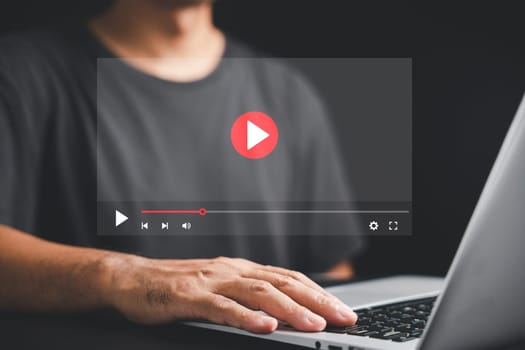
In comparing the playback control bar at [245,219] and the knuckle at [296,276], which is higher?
the playback control bar at [245,219]

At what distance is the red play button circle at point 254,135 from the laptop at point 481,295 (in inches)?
25.1

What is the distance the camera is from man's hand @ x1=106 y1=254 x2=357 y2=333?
1.90 feet

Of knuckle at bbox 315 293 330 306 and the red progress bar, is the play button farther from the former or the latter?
knuckle at bbox 315 293 330 306

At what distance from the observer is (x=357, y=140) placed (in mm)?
1234

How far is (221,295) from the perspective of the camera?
631 mm

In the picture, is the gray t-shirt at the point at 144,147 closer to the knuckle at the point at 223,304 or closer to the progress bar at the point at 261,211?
the progress bar at the point at 261,211

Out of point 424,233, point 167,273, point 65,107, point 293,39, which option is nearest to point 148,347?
point 167,273

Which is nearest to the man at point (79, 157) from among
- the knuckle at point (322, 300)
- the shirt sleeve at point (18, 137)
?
the shirt sleeve at point (18, 137)

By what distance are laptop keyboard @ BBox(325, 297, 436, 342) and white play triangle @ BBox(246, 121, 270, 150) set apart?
22.1 inches

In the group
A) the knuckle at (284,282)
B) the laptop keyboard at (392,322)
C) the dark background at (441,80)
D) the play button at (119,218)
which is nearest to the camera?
the laptop keyboard at (392,322)

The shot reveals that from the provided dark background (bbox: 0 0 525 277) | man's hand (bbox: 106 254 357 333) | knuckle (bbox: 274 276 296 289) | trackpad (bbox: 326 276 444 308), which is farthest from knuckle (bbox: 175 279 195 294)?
dark background (bbox: 0 0 525 277)

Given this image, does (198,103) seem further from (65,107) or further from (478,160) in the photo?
(478,160)
